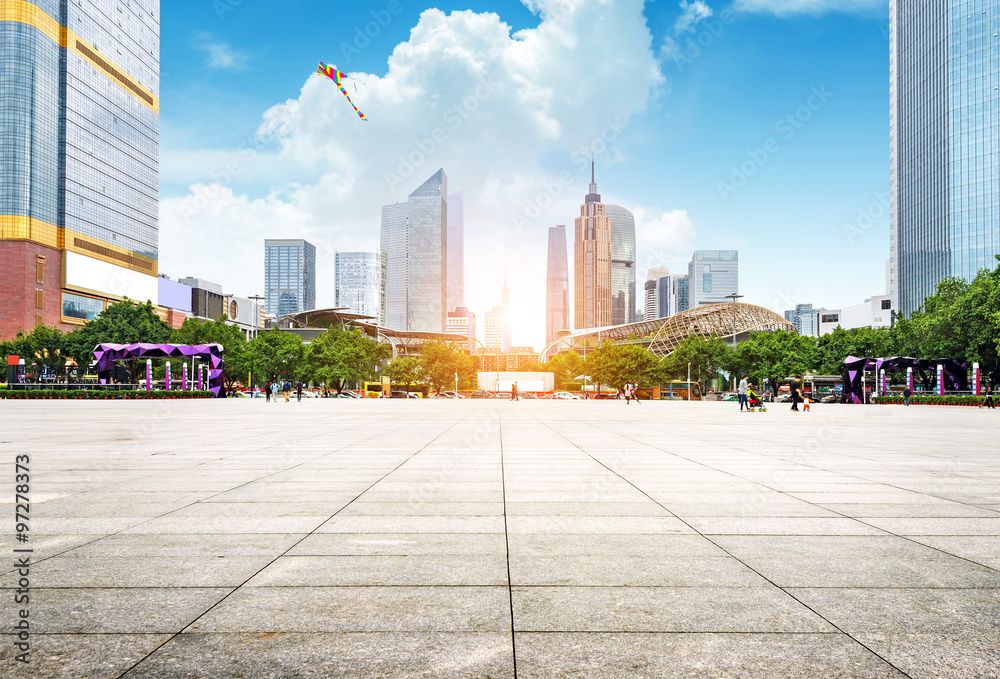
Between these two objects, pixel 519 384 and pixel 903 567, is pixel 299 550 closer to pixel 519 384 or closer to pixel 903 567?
pixel 903 567

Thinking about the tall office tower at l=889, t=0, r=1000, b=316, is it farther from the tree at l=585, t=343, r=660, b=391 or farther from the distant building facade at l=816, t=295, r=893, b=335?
the tree at l=585, t=343, r=660, b=391

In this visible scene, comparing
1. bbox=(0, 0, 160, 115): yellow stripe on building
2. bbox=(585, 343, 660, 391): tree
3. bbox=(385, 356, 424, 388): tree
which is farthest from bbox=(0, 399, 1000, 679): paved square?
bbox=(0, 0, 160, 115): yellow stripe on building

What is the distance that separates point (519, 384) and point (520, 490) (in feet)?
347

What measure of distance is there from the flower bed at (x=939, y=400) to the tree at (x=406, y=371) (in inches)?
2252

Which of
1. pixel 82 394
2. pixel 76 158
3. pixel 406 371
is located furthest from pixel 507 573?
pixel 76 158

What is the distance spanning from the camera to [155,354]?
58875mm

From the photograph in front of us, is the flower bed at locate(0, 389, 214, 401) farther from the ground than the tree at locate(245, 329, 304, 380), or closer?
closer

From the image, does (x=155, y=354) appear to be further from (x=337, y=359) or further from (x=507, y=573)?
(x=507, y=573)

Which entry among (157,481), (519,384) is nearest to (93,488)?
(157,481)

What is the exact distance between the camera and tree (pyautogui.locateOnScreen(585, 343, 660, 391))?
8744 centimetres

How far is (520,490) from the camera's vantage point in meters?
7.91

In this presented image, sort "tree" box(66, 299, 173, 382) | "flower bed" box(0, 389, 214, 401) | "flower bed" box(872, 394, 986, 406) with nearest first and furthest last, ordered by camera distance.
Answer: "flower bed" box(872, 394, 986, 406) → "flower bed" box(0, 389, 214, 401) → "tree" box(66, 299, 173, 382)

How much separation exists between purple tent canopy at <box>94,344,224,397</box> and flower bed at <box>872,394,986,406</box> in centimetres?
6027

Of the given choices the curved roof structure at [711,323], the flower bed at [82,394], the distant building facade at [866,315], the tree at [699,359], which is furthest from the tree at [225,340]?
the distant building facade at [866,315]
